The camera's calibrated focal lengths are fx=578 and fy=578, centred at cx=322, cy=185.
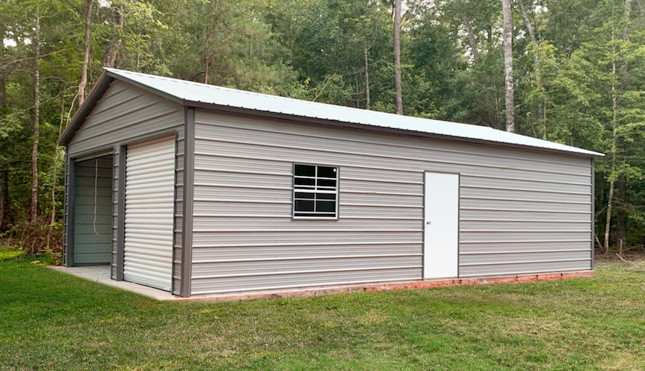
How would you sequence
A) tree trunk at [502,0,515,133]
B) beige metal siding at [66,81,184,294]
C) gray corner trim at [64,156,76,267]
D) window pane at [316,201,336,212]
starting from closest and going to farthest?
1. beige metal siding at [66,81,184,294]
2. window pane at [316,201,336,212]
3. gray corner trim at [64,156,76,267]
4. tree trunk at [502,0,515,133]

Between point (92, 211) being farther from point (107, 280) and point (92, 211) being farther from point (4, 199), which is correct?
point (4, 199)

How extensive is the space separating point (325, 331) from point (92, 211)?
26.1ft

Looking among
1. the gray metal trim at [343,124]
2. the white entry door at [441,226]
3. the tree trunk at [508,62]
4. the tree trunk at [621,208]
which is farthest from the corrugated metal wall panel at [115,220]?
the tree trunk at [621,208]

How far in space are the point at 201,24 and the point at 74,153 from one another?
10.3m

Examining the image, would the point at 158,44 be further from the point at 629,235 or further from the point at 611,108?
the point at 629,235

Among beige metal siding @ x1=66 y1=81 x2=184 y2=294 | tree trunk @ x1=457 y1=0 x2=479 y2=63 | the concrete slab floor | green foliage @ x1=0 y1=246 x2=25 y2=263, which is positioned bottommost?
green foliage @ x1=0 y1=246 x2=25 y2=263

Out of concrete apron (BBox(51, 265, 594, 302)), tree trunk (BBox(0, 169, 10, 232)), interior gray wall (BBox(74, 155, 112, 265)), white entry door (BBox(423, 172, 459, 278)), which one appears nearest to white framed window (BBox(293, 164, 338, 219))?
concrete apron (BBox(51, 265, 594, 302))

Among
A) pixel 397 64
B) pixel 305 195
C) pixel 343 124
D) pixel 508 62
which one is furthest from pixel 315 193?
pixel 397 64

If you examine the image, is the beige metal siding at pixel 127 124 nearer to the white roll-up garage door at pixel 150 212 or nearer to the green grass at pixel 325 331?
the white roll-up garage door at pixel 150 212

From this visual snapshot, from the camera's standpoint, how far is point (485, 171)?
Answer: 1088 cm

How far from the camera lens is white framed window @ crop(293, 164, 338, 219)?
341 inches

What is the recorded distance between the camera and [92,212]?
12.2 m

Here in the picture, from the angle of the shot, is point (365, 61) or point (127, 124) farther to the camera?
point (365, 61)

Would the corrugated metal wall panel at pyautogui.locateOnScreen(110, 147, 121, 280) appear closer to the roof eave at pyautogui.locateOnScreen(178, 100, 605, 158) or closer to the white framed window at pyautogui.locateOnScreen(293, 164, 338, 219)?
the roof eave at pyautogui.locateOnScreen(178, 100, 605, 158)
